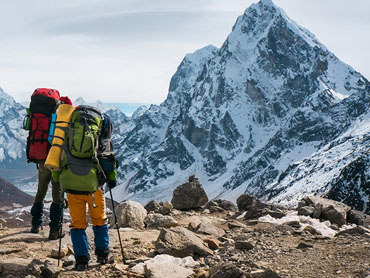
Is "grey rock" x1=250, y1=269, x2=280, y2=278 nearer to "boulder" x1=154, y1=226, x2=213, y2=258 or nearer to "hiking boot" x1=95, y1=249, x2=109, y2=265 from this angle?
"boulder" x1=154, y1=226, x2=213, y2=258

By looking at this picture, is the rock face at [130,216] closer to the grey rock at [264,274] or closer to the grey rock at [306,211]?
the grey rock at [306,211]

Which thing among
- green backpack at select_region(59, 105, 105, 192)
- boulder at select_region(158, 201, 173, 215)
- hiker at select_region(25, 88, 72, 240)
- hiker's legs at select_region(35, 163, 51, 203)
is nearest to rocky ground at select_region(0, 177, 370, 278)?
hiker's legs at select_region(35, 163, 51, 203)

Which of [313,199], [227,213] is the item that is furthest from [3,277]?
[313,199]

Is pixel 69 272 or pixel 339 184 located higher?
pixel 69 272

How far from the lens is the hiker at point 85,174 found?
886 centimetres

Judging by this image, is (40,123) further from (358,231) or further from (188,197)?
(188,197)

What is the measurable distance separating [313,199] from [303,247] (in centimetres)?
913

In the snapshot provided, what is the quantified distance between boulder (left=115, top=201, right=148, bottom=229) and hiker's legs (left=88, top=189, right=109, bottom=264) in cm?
501

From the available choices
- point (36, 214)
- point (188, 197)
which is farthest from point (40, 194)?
point (188, 197)

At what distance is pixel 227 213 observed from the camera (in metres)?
18.0

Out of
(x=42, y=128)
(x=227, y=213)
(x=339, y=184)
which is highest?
(x=42, y=128)

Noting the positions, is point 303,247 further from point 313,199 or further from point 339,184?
point 339,184

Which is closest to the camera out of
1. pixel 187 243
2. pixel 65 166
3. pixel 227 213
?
pixel 65 166

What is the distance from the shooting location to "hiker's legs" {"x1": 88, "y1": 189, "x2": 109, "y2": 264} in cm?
915
